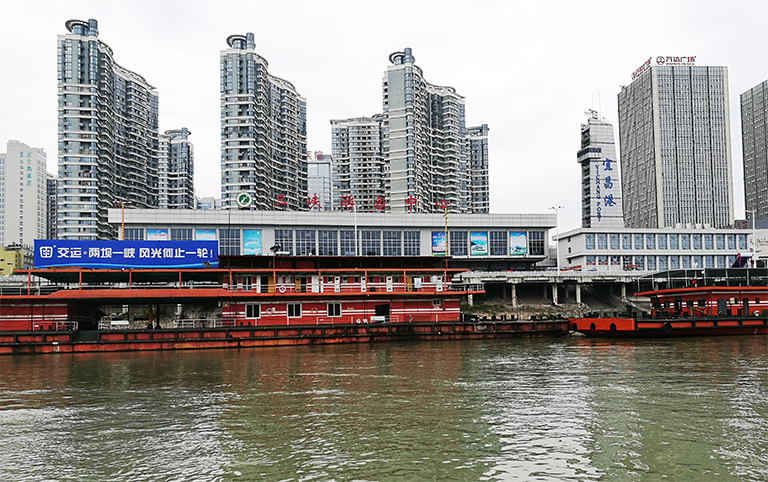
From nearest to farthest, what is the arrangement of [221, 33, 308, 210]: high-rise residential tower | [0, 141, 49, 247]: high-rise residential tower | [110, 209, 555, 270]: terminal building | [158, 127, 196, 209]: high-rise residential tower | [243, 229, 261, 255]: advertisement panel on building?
[110, 209, 555, 270]: terminal building, [243, 229, 261, 255]: advertisement panel on building, [221, 33, 308, 210]: high-rise residential tower, [158, 127, 196, 209]: high-rise residential tower, [0, 141, 49, 247]: high-rise residential tower

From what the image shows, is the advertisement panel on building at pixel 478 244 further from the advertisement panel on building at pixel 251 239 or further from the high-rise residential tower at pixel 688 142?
the high-rise residential tower at pixel 688 142

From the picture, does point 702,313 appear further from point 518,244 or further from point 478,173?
point 478,173

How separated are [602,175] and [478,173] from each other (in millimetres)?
69043

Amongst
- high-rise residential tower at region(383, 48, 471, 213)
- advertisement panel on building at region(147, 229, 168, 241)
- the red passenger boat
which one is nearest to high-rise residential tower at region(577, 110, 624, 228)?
high-rise residential tower at region(383, 48, 471, 213)

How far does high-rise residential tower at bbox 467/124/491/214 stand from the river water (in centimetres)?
14246

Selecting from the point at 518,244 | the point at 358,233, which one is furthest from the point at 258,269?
the point at 518,244

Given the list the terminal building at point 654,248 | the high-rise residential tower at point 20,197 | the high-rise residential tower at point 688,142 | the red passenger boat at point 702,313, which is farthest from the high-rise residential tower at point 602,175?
the high-rise residential tower at point 20,197

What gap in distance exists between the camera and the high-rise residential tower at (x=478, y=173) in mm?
172000

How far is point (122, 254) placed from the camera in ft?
139

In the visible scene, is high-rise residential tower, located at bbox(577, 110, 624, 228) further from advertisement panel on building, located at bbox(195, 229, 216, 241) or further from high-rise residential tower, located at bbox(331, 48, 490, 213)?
advertisement panel on building, located at bbox(195, 229, 216, 241)

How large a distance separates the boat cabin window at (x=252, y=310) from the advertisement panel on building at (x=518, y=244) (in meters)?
50.7

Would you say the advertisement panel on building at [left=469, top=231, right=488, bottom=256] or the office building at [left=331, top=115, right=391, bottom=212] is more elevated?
the office building at [left=331, top=115, right=391, bottom=212]

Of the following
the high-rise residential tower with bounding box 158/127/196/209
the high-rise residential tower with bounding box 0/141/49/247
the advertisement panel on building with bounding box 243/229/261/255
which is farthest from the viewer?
the high-rise residential tower with bounding box 0/141/49/247

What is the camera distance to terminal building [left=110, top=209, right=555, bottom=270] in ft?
259
